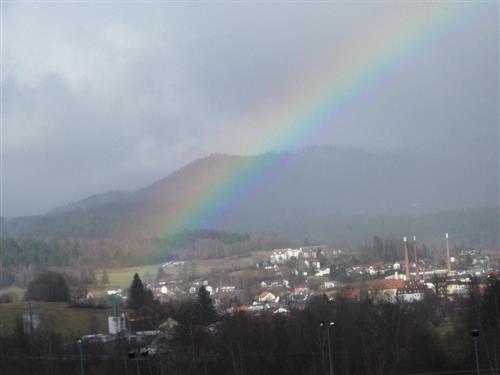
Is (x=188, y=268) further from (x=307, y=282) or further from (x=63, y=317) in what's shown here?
(x=63, y=317)

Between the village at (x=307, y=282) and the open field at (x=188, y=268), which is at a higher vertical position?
the open field at (x=188, y=268)

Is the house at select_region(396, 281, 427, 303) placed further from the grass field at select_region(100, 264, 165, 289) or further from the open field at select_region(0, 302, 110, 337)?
A: the grass field at select_region(100, 264, 165, 289)

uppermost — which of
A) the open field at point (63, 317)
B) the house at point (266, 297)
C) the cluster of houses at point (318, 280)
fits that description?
the open field at point (63, 317)

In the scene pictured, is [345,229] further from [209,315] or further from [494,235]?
[209,315]

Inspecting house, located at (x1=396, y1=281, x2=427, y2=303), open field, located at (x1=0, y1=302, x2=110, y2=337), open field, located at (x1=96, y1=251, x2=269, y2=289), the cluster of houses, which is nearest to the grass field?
open field, located at (x1=96, y1=251, x2=269, y2=289)

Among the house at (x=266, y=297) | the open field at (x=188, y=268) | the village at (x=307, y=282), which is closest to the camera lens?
the village at (x=307, y=282)

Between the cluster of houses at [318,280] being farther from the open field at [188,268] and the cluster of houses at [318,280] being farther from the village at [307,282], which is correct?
the open field at [188,268]

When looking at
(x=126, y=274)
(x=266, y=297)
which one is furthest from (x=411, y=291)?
(x=126, y=274)

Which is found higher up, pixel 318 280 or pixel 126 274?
pixel 126 274

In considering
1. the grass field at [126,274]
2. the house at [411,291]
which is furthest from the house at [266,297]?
the grass field at [126,274]

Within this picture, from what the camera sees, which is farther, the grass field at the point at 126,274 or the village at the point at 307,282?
the grass field at the point at 126,274
